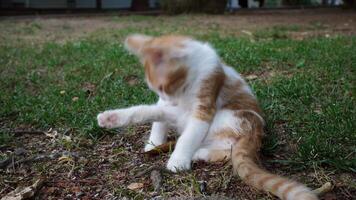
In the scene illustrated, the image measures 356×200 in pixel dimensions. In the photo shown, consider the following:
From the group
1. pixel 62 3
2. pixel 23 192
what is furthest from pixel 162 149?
pixel 62 3

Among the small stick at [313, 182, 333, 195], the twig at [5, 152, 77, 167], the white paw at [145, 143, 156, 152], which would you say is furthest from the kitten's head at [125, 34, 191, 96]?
the small stick at [313, 182, 333, 195]

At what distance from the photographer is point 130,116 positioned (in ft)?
11.5

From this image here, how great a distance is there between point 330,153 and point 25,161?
2.35 m

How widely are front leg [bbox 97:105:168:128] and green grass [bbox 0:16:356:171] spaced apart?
82cm

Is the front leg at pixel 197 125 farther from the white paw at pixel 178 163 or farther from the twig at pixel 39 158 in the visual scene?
the twig at pixel 39 158

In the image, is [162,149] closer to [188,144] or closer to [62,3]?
[188,144]

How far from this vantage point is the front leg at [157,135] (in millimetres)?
3764

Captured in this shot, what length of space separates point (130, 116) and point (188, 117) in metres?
0.44

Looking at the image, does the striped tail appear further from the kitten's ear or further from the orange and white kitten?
the kitten's ear

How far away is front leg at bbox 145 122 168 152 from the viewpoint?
12.3 ft

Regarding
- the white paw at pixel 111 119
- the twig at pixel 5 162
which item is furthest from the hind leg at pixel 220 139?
the twig at pixel 5 162

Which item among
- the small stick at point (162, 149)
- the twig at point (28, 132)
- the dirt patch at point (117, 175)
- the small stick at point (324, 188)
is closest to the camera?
the small stick at point (324, 188)

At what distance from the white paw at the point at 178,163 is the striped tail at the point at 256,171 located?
339 millimetres

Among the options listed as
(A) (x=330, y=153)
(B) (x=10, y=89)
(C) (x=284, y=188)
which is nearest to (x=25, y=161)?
(C) (x=284, y=188)
